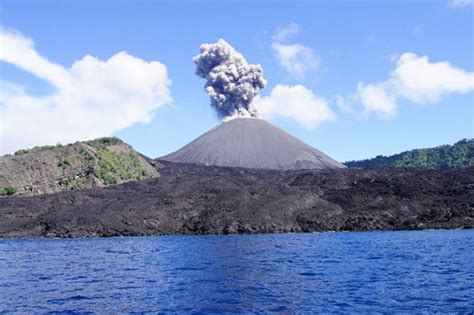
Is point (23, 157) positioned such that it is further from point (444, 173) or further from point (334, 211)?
point (444, 173)

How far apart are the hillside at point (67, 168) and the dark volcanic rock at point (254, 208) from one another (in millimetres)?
16161

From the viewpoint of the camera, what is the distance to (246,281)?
39406 mm

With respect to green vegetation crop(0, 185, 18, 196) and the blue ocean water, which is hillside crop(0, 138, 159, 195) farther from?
the blue ocean water

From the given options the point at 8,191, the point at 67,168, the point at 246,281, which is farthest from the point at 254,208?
the point at 246,281

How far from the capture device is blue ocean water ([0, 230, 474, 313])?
30.4 metres

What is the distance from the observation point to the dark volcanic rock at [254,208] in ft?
346

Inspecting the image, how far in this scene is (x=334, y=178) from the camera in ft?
447

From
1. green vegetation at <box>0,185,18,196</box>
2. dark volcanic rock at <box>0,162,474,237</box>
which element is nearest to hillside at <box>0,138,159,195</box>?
green vegetation at <box>0,185,18,196</box>

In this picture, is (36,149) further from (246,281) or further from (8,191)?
(246,281)

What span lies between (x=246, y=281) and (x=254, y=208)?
71.1 metres

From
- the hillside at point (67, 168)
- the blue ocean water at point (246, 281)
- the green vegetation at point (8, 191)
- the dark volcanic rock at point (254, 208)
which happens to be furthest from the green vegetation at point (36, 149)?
the blue ocean water at point (246, 281)

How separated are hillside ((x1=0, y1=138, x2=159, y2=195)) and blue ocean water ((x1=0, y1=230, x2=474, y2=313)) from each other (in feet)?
269

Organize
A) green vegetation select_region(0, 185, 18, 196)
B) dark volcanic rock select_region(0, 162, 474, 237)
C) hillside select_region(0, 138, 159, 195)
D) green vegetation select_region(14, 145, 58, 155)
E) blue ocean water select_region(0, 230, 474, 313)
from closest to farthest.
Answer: blue ocean water select_region(0, 230, 474, 313) → dark volcanic rock select_region(0, 162, 474, 237) → green vegetation select_region(0, 185, 18, 196) → hillside select_region(0, 138, 159, 195) → green vegetation select_region(14, 145, 58, 155)

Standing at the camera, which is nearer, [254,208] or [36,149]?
[254,208]
